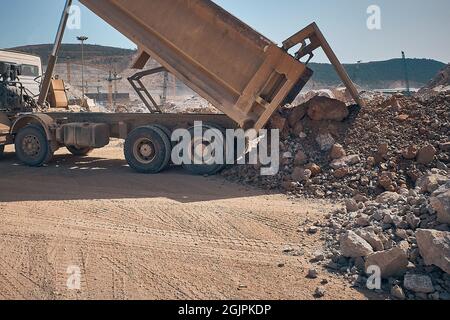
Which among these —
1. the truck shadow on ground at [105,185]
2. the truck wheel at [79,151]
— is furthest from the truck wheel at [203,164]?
the truck wheel at [79,151]

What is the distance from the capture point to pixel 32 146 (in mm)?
8609

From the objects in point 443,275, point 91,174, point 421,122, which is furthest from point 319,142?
point 91,174

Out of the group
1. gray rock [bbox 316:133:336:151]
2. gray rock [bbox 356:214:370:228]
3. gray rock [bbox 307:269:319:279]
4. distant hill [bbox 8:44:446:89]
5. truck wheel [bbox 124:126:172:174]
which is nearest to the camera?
gray rock [bbox 307:269:319:279]

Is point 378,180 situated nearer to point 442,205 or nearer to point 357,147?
point 357,147

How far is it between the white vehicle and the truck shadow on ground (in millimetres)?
2483

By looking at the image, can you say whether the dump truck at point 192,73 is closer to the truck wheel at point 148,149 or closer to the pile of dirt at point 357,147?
the truck wheel at point 148,149

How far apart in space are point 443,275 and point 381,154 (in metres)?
3.42

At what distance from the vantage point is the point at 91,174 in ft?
25.5

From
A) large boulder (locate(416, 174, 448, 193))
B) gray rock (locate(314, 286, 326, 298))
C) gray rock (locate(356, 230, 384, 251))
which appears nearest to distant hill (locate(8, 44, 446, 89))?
large boulder (locate(416, 174, 448, 193))

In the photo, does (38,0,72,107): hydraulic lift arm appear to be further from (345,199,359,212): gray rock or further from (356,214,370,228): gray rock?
(356,214,370,228): gray rock

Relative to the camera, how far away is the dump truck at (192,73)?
21.1 ft

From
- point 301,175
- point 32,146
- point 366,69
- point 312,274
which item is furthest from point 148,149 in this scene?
point 366,69

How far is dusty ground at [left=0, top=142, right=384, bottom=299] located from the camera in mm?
3244

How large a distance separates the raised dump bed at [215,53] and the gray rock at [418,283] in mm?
3880
